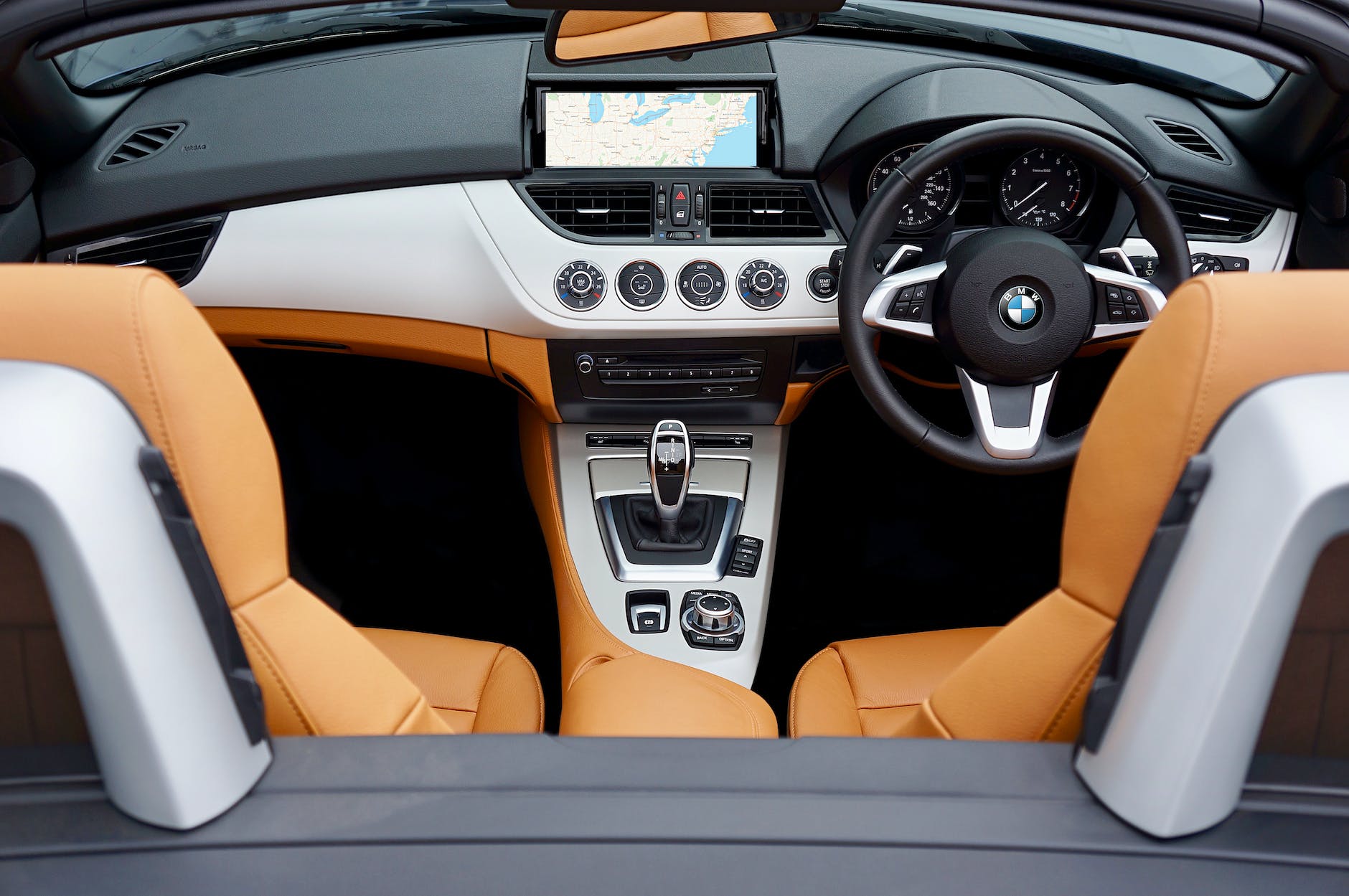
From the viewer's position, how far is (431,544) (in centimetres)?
258

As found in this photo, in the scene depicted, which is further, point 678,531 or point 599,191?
point 678,531

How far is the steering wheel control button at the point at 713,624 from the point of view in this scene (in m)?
2.04

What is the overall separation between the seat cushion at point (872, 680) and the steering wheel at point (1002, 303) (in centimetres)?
35

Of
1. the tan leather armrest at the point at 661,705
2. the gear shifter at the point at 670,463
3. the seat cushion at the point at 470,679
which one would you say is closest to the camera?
the tan leather armrest at the point at 661,705

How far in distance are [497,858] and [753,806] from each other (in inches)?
7.9

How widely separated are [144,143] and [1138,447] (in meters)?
1.96

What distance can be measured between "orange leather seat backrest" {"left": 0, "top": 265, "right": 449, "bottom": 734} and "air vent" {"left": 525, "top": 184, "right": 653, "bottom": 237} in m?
1.16

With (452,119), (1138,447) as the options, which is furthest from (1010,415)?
(452,119)

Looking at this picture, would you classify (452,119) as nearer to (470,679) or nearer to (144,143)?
(144,143)

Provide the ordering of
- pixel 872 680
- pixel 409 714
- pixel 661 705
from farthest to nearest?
pixel 872 680
pixel 661 705
pixel 409 714

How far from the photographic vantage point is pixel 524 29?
7.04 ft

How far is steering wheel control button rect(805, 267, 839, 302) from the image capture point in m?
1.97

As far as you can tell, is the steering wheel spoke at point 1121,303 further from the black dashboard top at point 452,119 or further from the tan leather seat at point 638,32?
the tan leather seat at point 638,32

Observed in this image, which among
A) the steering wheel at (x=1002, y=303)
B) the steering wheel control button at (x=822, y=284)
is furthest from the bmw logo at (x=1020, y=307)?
the steering wheel control button at (x=822, y=284)
